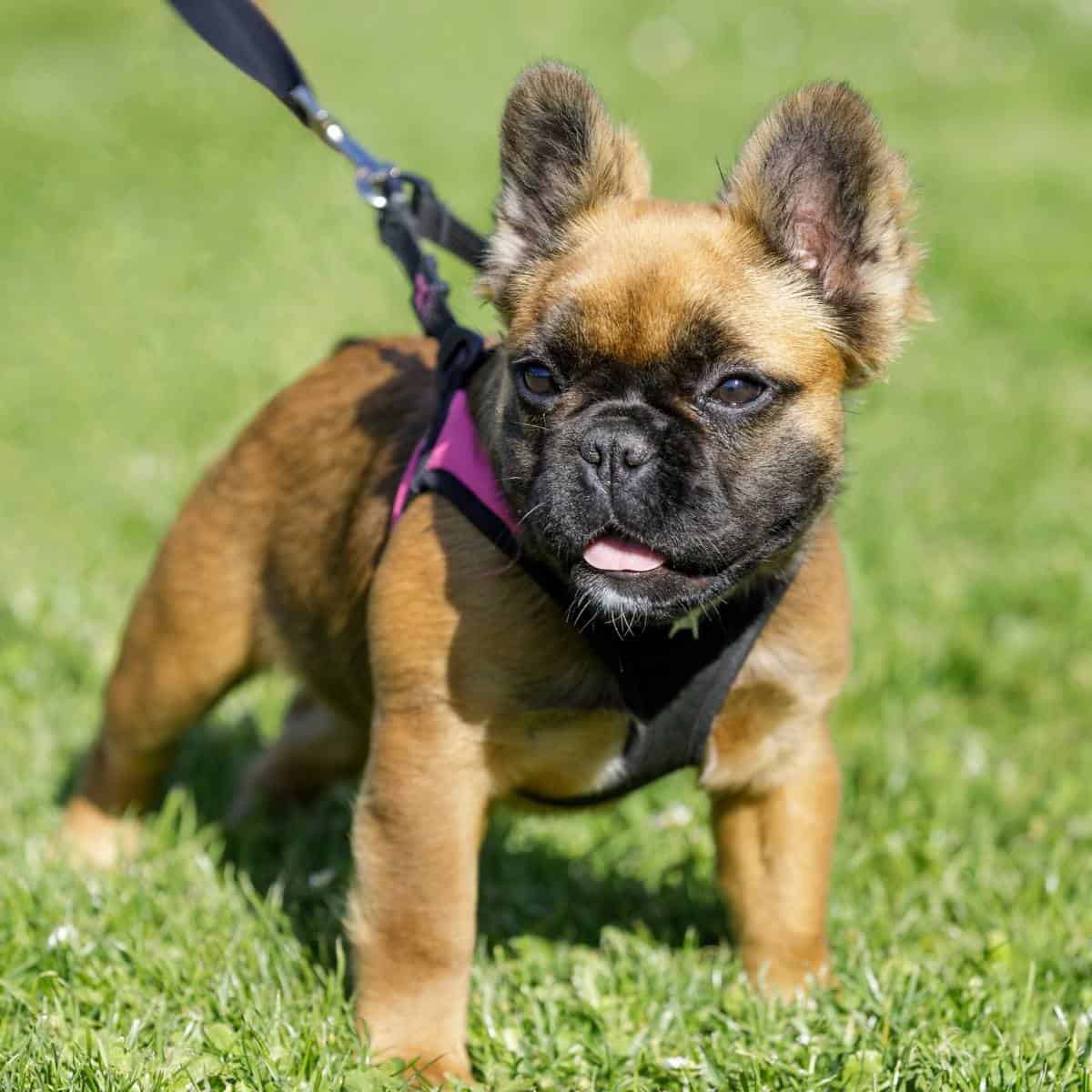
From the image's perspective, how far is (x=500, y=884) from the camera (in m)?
4.62

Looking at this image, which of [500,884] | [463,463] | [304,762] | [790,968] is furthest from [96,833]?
[790,968]

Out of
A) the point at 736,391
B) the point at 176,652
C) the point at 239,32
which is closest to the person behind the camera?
the point at 736,391

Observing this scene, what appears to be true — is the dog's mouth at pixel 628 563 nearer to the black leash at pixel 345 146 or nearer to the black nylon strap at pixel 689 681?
the black nylon strap at pixel 689 681

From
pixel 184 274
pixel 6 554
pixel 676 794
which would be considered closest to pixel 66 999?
pixel 676 794

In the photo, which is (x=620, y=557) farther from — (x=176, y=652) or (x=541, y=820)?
(x=541, y=820)

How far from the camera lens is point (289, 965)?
12.7 ft

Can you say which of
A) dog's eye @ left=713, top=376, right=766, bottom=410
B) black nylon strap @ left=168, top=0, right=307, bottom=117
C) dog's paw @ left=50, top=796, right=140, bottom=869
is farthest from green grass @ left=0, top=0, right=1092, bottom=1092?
black nylon strap @ left=168, top=0, right=307, bottom=117

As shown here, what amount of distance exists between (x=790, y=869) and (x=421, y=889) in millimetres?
1012

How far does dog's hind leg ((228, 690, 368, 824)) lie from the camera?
17.1 ft

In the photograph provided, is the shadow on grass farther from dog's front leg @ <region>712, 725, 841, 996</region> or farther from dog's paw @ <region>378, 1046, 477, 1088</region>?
dog's paw @ <region>378, 1046, 477, 1088</region>

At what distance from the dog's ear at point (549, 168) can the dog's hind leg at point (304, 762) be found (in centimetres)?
210

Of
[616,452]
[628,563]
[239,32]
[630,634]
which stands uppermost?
[239,32]

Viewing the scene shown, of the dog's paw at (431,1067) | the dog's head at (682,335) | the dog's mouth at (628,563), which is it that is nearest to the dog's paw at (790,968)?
the dog's paw at (431,1067)

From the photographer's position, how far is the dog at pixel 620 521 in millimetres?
3199
